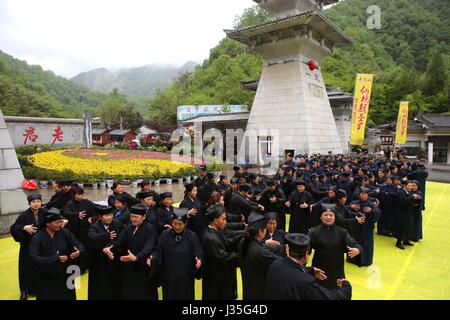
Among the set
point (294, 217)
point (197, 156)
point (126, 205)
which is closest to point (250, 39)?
point (197, 156)

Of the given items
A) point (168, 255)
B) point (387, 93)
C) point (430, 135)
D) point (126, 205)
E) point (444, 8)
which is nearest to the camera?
point (168, 255)

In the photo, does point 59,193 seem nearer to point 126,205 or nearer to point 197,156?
point 126,205

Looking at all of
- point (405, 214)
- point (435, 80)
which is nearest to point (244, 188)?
point (405, 214)

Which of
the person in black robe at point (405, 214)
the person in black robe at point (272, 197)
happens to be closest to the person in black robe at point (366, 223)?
the person in black robe at point (405, 214)

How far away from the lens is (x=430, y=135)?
31.1 m

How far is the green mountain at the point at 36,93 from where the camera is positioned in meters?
48.5

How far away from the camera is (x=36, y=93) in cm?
6091

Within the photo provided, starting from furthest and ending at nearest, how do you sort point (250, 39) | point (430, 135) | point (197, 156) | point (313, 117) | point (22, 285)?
point (430, 135), point (197, 156), point (250, 39), point (313, 117), point (22, 285)

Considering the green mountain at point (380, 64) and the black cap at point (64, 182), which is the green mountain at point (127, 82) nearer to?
the green mountain at point (380, 64)

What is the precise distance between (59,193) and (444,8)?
75.8m

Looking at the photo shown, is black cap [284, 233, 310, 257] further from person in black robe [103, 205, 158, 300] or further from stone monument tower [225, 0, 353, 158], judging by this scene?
stone monument tower [225, 0, 353, 158]

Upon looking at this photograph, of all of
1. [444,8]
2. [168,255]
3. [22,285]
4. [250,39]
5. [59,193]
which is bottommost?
[22,285]

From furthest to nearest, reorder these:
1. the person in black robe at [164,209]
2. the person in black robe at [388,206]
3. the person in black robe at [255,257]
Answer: the person in black robe at [388,206] → the person in black robe at [164,209] → the person in black robe at [255,257]

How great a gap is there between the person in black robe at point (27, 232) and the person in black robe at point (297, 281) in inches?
139
